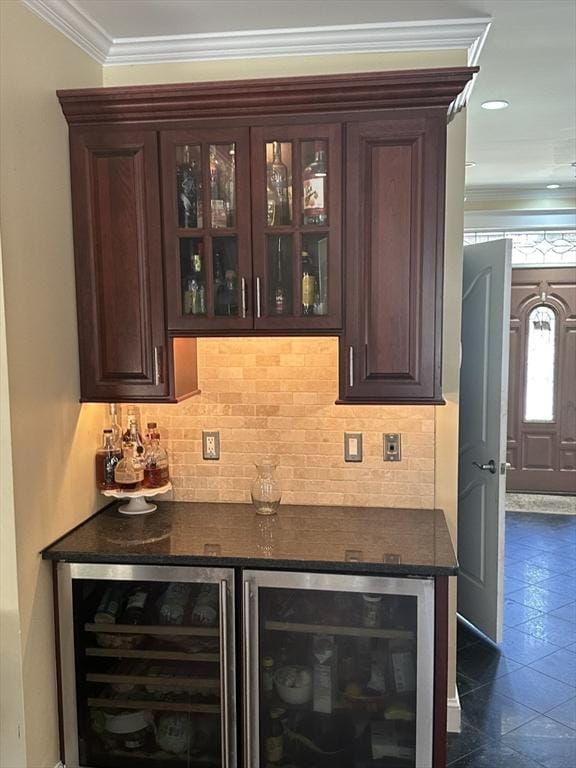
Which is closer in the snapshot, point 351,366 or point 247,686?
point 247,686

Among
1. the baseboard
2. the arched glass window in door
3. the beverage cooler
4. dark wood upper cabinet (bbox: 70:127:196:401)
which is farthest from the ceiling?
the arched glass window in door

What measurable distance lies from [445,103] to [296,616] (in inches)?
70.1

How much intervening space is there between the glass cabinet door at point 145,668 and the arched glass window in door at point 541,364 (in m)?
4.93

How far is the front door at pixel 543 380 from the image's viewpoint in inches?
245

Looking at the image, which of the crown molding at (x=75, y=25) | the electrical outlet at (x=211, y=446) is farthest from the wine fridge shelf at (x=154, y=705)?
the crown molding at (x=75, y=25)

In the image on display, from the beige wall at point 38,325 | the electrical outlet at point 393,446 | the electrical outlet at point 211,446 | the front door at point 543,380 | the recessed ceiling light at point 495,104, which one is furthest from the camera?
the front door at point 543,380

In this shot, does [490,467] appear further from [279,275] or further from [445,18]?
[445,18]

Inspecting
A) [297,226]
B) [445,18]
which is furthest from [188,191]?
[445,18]

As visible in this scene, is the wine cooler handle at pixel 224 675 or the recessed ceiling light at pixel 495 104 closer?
the wine cooler handle at pixel 224 675

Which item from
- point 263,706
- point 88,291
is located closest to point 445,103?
point 88,291

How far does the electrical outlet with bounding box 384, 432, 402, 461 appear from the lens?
265cm

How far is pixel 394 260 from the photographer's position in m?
2.27

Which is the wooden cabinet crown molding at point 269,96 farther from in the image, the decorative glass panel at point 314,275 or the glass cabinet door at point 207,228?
the decorative glass panel at point 314,275

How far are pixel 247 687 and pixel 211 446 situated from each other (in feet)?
3.14
